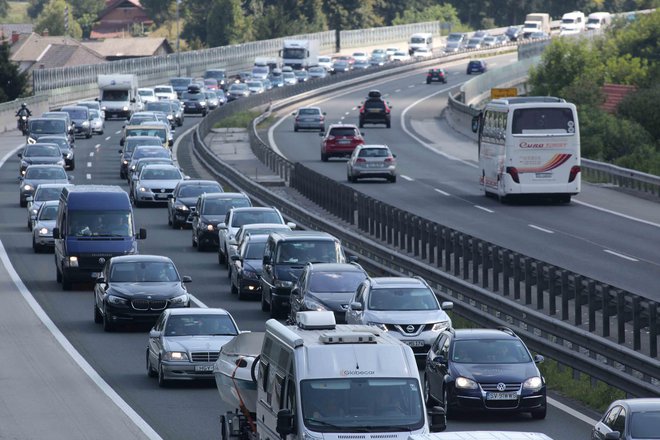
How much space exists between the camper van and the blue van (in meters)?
21.3

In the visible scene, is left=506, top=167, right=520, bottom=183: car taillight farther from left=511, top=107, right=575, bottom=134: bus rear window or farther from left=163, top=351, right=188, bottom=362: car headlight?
left=163, top=351, right=188, bottom=362: car headlight

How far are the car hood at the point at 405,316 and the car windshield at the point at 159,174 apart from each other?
28.8 m

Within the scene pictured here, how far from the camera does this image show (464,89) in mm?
103000

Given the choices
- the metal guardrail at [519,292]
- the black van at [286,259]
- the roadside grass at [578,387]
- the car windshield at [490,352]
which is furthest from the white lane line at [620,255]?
the car windshield at [490,352]

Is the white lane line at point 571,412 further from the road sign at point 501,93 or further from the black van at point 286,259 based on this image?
the road sign at point 501,93

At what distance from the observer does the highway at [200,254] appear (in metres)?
22.0

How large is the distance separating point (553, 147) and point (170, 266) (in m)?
20.4

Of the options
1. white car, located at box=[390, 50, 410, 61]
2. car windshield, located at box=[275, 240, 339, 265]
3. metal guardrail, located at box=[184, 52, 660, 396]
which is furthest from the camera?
white car, located at box=[390, 50, 410, 61]

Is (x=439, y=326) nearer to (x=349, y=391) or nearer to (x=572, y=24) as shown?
(x=349, y=391)

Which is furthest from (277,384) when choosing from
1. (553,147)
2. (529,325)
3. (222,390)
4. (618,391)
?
(553,147)

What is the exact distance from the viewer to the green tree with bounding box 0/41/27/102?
4139 inches

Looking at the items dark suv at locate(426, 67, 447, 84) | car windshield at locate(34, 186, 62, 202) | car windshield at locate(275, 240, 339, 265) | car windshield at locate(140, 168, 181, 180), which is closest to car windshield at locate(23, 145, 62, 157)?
car windshield at locate(140, 168, 181, 180)

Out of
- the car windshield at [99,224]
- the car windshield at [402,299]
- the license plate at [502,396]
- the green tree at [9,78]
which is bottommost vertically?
the green tree at [9,78]

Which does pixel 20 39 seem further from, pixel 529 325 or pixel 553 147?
pixel 529 325
